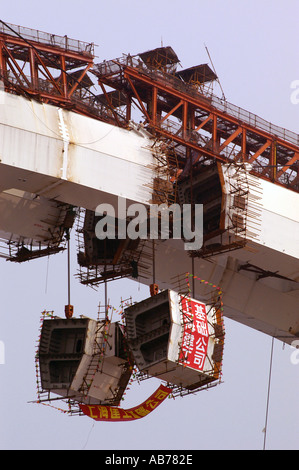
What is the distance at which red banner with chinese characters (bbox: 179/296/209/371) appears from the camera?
48.4 metres

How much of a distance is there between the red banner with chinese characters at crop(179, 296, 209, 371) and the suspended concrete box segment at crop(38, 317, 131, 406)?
187 inches

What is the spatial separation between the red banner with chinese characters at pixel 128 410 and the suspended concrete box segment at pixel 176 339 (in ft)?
3.27

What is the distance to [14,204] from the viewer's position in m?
50.8

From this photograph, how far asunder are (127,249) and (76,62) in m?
8.26

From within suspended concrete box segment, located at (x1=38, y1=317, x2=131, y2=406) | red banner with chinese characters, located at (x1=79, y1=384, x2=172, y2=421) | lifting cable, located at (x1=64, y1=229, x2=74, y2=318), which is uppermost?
lifting cable, located at (x1=64, y1=229, x2=74, y2=318)

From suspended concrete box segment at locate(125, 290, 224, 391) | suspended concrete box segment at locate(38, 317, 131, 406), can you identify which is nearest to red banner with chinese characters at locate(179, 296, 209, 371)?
suspended concrete box segment at locate(125, 290, 224, 391)

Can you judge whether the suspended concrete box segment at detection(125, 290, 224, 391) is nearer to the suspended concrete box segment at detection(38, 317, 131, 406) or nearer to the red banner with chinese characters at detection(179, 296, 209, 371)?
the red banner with chinese characters at detection(179, 296, 209, 371)

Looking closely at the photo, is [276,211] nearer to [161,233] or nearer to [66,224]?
[161,233]

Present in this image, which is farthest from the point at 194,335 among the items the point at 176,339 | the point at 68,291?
the point at 68,291

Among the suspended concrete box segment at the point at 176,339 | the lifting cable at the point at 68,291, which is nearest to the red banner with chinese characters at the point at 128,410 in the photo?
the suspended concrete box segment at the point at 176,339

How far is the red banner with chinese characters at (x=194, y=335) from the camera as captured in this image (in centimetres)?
4838

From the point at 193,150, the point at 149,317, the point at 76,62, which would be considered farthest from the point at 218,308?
the point at 76,62

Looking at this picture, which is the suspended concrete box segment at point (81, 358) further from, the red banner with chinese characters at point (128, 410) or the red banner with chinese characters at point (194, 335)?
the red banner with chinese characters at point (194, 335)

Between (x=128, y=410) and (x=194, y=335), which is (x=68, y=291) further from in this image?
(x=194, y=335)
